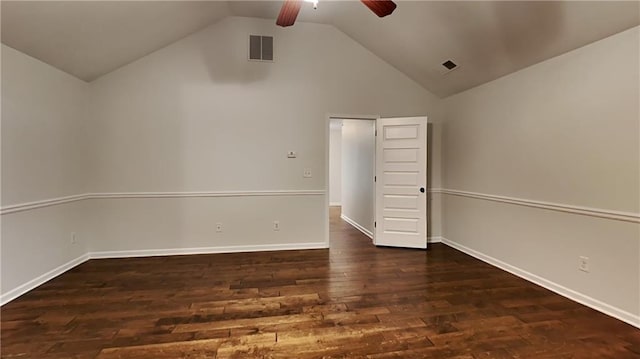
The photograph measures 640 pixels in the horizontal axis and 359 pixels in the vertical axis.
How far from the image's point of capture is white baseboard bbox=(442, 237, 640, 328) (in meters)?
2.46

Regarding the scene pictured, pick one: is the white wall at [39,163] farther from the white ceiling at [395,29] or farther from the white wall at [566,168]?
the white wall at [566,168]

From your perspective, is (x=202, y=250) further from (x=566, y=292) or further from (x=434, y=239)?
(x=566, y=292)

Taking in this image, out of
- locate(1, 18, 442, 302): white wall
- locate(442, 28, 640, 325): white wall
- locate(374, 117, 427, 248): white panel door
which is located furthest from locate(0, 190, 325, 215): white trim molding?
locate(442, 28, 640, 325): white wall

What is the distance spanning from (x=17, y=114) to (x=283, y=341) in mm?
3314

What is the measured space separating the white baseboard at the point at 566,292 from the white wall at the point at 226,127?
2342mm

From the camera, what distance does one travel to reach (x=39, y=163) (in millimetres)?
3217

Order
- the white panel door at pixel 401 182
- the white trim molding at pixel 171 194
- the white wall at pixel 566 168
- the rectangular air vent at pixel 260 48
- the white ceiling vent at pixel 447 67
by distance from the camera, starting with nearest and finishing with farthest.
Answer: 1. the white wall at pixel 566 168
2. the white trim molding at pixel 171 194
3. the white ceiling vent at pixel 447 67
4. the rectangular air vent at pixel 260 48
5. the white panel door at pixel 401 182

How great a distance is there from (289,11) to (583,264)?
11.6 ft

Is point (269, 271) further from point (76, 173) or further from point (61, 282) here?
point (76, 173)

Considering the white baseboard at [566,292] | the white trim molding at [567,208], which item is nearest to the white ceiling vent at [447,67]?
the white trim molding at [567,208]

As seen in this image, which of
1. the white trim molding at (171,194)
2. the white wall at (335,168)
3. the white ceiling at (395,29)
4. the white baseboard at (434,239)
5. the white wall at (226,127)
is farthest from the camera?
the white wall at (335,168)

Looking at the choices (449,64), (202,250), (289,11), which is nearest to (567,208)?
(449,64)

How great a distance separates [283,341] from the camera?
2182 mm

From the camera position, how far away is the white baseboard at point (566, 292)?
2.46 metres
